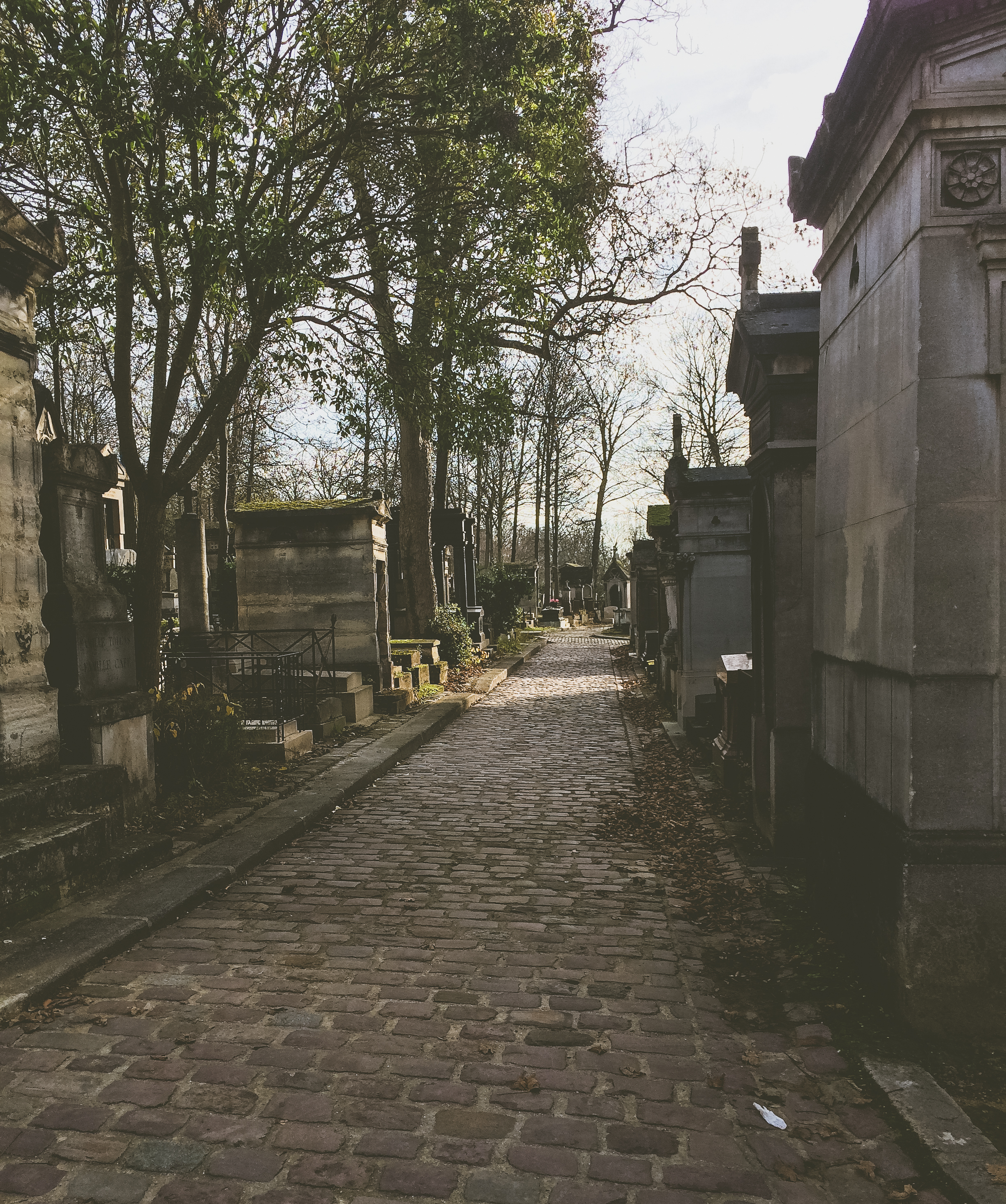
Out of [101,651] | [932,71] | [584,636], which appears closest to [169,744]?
[101,651]

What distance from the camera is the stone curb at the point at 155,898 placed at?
3.85 metres

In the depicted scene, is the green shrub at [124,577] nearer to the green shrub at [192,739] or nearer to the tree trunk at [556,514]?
the green shrub at [192,739]

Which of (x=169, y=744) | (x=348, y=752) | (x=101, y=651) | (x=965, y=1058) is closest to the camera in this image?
(x=965, y=1058)

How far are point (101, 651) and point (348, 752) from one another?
4.19 meters

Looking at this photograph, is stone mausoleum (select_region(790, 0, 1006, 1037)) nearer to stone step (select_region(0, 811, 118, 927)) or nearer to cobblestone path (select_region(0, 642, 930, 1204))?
cobblestone path (select_region(0, 642, 930, 1204))

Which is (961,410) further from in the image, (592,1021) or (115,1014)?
(115,1014)

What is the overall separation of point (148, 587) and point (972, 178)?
7.22 metres

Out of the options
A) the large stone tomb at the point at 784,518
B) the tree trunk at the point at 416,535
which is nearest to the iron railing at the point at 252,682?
the large stone tomb at the point at 784,518

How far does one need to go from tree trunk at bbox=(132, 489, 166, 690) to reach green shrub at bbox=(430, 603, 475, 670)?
1058cm

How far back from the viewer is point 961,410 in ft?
10.4

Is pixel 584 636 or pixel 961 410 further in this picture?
pixel 584 636

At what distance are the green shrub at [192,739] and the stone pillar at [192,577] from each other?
21.7 feet

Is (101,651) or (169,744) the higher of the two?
(101,651)

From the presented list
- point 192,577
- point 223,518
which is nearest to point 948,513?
point 192,577
